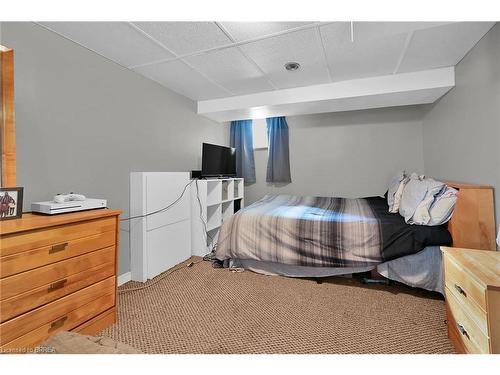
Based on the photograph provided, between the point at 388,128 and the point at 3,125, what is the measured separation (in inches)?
177

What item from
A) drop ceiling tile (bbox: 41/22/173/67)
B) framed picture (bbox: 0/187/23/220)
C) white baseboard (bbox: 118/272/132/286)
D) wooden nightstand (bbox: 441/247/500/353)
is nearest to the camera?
wooden nightstand (bbox: 441/247/500/353)

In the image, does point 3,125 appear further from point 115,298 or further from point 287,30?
point 287,30

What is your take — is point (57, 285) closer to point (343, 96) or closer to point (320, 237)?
point (320, 237)

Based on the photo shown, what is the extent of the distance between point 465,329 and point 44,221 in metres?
2.33

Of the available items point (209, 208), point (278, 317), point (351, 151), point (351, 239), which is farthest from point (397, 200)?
point (209, 208)

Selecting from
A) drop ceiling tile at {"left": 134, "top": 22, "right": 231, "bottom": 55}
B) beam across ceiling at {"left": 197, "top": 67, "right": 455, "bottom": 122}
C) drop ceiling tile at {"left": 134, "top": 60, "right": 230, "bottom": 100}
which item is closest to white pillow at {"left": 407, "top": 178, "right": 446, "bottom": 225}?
beam across ceiling at {"left": 197, "top": 67, "right": 455, "bottom": 122}

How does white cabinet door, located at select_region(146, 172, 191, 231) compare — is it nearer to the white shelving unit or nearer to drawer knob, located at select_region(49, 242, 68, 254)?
the white shelving unit

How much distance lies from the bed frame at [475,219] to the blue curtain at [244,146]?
311 cm

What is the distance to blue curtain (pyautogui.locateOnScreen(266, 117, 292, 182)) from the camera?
4223mm

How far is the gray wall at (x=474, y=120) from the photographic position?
174cm

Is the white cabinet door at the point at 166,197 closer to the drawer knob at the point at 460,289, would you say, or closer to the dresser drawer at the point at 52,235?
the dresser drawer at the point at 52,235

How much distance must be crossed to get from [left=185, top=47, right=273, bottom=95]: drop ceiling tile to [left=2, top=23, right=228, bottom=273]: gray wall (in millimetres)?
717

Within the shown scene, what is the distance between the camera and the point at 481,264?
118cm
